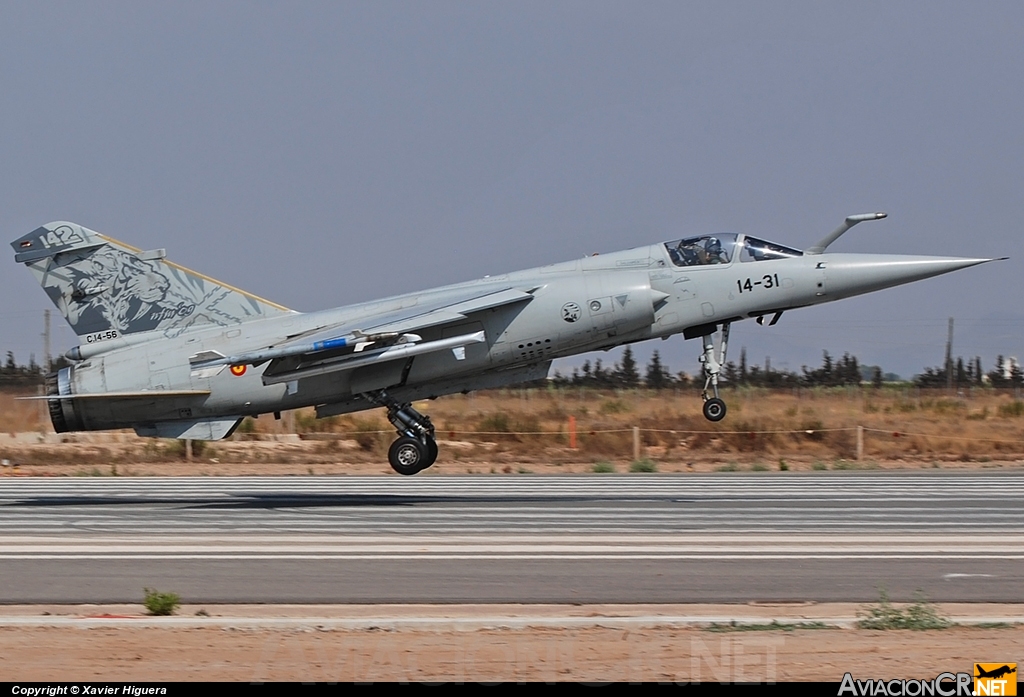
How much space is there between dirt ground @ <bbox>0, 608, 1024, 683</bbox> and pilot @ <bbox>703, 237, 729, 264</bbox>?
11.2 metres

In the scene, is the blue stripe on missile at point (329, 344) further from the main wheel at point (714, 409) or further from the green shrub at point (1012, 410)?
the green shrub at point (1012, 410)

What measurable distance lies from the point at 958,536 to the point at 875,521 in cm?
183

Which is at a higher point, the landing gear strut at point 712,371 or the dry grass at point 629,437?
the landing gear strut at point 712,371

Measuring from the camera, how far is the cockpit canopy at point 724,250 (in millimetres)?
19297

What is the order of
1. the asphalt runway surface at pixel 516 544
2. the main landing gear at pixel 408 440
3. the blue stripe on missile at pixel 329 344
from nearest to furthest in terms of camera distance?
the asphalt runway surface at pixel 516 544
the blue stripe on missile at pixel 329 344
the main landing gear at pixel 408 440

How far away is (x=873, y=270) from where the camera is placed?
1922 centimetres

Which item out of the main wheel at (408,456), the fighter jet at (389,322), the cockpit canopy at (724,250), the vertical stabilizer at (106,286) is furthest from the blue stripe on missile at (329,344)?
the cockpit canopy at (724,250)

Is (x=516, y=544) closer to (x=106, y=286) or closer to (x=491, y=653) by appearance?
Result: (x=491, y=653)

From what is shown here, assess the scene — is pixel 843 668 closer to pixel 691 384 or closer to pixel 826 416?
pixel 826 416

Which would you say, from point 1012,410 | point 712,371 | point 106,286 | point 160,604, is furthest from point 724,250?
point 1012,410

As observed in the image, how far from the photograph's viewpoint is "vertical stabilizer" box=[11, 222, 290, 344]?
19688 mm

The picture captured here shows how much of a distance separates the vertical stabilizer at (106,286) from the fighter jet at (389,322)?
2 cm

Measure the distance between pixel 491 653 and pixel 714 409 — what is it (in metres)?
11.4

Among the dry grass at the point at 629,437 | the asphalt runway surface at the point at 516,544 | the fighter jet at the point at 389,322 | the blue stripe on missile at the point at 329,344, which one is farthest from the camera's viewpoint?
the dry grass at the point at 629,437
